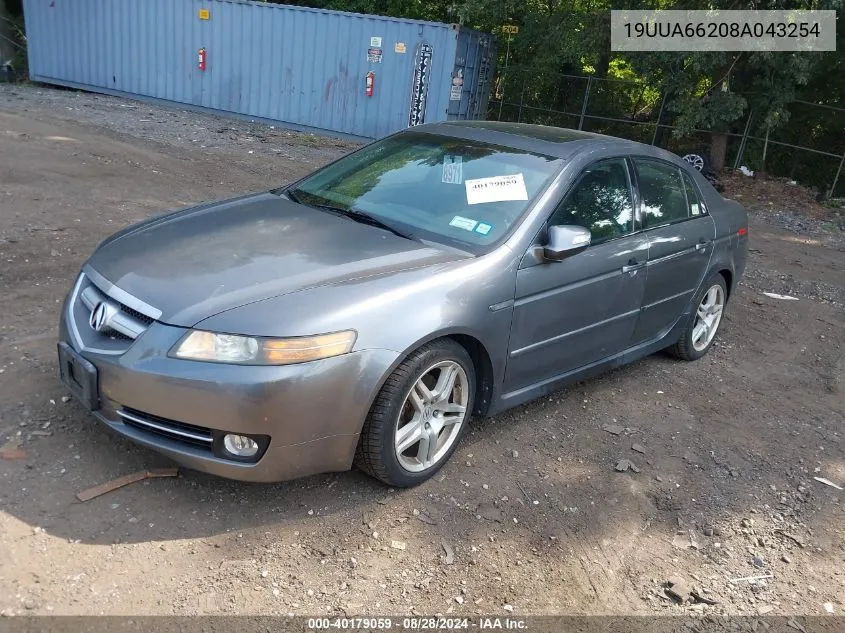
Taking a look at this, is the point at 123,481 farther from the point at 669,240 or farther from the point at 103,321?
the point at 669,240

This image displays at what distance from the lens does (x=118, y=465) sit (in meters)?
3.34

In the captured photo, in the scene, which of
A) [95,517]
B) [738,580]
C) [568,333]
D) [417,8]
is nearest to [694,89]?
[417,8]

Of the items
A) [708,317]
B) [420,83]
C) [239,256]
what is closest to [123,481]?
[239,256]

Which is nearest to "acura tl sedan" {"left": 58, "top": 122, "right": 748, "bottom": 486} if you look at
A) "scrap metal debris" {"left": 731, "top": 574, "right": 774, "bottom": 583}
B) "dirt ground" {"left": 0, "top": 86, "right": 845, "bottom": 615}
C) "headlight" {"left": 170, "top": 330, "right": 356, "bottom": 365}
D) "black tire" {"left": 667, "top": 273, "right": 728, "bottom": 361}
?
"headlight" {"left": 170, "top": 330, "right": 356, "bottom": 365}

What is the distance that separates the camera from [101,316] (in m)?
3.19

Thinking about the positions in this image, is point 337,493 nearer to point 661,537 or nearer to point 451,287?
point 451,287

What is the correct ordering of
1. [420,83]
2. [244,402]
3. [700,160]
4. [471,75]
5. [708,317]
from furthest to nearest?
[471,75]
[420,83]
[700,160]
[708,317]
[244,402]

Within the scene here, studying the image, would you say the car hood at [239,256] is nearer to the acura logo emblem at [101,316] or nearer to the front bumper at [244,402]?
the acura logo emblem at [101,316]

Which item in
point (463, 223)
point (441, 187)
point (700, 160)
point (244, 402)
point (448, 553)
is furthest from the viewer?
point (700, 160)

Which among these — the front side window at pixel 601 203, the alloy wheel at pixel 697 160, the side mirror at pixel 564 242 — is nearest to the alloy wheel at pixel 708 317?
the front side window at pixel 601 203

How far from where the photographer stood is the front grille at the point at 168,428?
117 inches

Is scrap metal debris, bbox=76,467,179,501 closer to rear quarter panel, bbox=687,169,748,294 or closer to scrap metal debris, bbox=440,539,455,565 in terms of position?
Result: scrap metal debris, bbox=440,539,455,565

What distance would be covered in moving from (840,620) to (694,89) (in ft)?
39.4

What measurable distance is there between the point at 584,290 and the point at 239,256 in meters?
1.81
